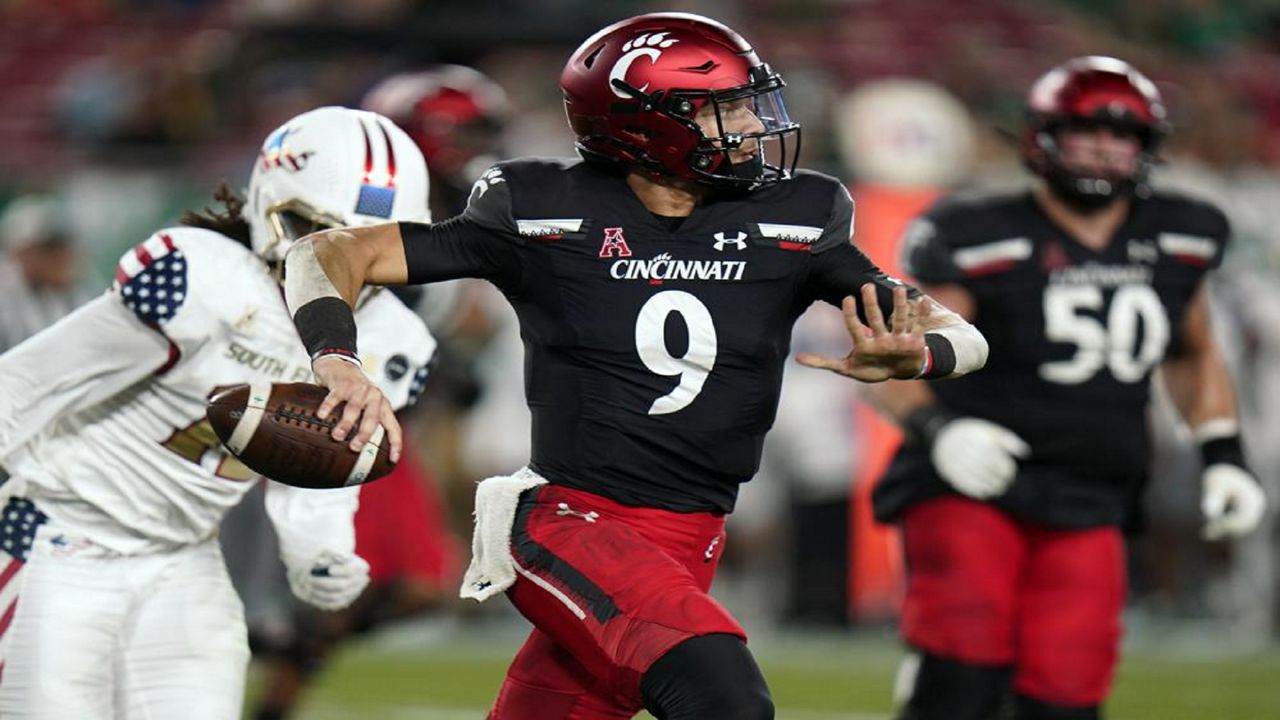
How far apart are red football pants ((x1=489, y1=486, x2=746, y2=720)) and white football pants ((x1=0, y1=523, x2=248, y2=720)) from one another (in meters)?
0.54

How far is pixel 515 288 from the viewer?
12.1ft

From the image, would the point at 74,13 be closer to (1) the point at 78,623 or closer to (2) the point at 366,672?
(2) the point at 366,672

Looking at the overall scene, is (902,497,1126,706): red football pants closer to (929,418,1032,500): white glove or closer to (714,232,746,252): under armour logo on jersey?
(929,418,1032,500): white glove

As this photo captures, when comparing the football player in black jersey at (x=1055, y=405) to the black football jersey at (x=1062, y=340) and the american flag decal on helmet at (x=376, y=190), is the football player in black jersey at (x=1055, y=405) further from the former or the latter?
the american flag decal on helmet at (x=376, y=190)

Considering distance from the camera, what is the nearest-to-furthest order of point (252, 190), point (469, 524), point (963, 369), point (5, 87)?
1. point (963, 369)
2. point (252, 190)
3. point (469, 524)
4. point (5, 87)

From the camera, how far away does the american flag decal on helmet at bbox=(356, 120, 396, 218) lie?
12.7 feet

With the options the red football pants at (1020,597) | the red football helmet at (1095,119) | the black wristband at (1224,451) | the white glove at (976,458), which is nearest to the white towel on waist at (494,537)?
the white glove at (976,458)

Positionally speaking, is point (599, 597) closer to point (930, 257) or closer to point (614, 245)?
point (614, 245)

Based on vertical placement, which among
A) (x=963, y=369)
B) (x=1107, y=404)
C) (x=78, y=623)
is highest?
(x=963, y=369)

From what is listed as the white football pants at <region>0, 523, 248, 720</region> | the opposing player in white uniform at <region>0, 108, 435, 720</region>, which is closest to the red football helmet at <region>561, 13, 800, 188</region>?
the opposing player in white uniform at <region>0, 108, 435, 720</region>

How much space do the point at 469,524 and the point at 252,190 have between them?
6.28m

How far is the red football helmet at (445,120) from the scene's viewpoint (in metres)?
6.18

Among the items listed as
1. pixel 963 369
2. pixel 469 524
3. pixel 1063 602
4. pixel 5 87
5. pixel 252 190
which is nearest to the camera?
pixel 963 369

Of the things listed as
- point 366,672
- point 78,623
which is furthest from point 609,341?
point 366,672
